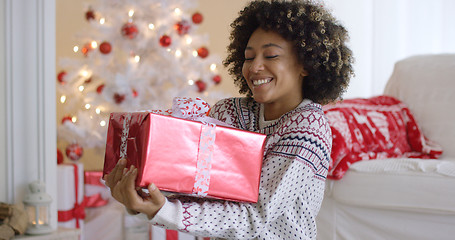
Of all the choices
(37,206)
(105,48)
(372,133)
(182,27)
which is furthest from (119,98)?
(372,133)

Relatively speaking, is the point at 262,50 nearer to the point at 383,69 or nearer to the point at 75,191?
the point at 75,191

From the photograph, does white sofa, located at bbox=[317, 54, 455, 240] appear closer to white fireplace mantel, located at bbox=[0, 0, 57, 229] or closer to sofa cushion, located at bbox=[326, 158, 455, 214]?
sofa cushion, located at bbox=[326, 158, 455, 214]

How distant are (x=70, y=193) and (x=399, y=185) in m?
1.46

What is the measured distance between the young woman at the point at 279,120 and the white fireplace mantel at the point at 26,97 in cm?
86

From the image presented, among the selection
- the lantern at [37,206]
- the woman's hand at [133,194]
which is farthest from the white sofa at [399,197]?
the woman's hand at [133,194]

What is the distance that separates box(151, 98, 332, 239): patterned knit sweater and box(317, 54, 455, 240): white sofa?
2.43ft

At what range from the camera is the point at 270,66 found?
118 centimetres

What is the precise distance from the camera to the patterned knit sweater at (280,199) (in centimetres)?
98

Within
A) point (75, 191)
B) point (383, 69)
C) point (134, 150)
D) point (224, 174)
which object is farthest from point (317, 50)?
point (383, 69)

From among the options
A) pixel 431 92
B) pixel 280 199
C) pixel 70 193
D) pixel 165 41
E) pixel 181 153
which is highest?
pixel 165 41

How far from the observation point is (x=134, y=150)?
947mm

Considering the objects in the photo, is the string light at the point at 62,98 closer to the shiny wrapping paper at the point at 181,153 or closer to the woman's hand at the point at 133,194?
the shiny wrapping paper at the point at 181,153

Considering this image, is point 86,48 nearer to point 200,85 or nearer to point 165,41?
point 165,41

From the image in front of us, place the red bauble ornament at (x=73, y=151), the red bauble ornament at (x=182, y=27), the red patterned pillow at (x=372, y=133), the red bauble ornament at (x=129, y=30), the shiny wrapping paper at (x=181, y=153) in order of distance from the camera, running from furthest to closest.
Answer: the red bauble ornament at (x=182, y=27) → the red bauble ornament at (x=129, y=30) → the red bauble ornament at (x=73, y=151) → the red patterned pillow at (x=372, y=133) → the shiny wrapping paper at (x=181, y=153)
